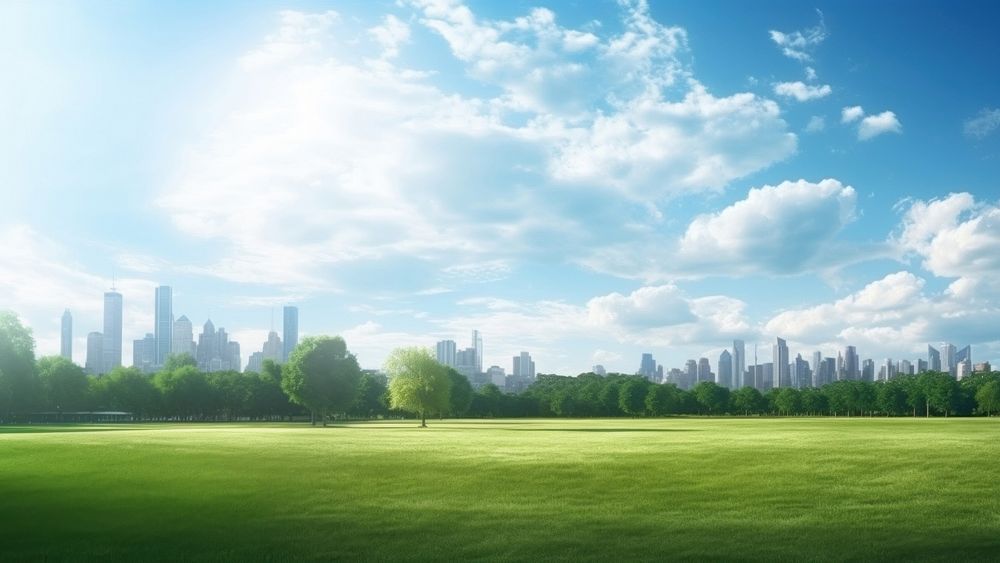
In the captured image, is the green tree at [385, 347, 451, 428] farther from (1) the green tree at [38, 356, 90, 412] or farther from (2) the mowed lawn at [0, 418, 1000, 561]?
(2) the mowed lawn at [0, 418, 1000, 561]

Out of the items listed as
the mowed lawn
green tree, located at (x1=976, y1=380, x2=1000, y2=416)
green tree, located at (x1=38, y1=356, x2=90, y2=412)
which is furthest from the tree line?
the mowed lawn

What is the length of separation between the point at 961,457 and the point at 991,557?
17.0 meters

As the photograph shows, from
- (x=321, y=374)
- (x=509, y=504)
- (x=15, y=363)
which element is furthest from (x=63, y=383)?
(x=509, y=504)

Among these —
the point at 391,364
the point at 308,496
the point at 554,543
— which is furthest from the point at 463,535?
the point at 391,364

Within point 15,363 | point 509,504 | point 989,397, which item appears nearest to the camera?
point 509,504

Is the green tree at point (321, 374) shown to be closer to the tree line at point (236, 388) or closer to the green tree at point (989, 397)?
the tree line at point (236, 388)

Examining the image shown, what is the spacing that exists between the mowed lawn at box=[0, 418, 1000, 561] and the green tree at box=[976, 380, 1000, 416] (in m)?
179

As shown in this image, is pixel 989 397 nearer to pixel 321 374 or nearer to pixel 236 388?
pixel 321 374

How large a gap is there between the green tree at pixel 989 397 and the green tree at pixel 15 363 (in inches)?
8003

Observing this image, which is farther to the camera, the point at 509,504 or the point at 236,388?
the point at 236,388

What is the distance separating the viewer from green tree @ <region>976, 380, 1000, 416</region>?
193750 millimetres

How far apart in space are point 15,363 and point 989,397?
205468mm

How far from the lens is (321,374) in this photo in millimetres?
118688

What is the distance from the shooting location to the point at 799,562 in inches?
885
